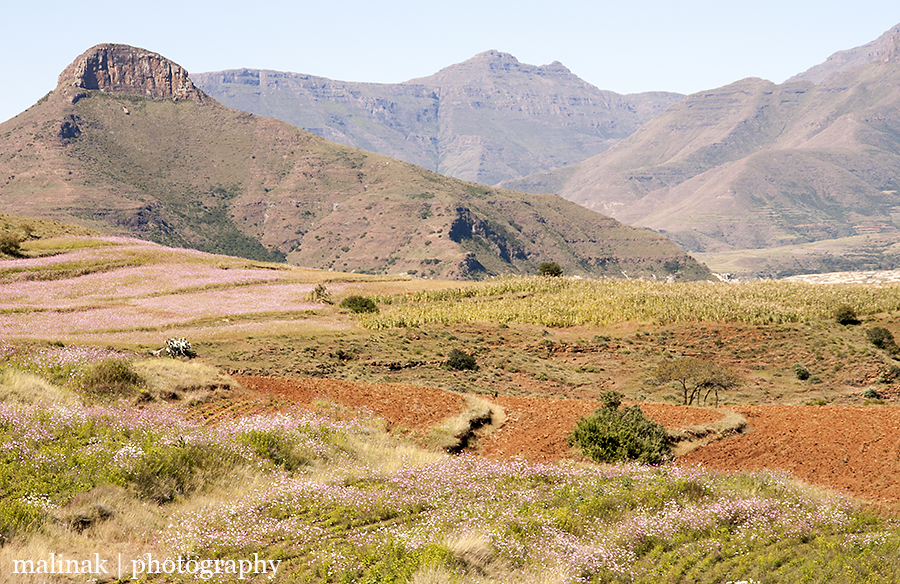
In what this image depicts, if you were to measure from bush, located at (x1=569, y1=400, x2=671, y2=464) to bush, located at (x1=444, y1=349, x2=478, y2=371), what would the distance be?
14409 millimetres

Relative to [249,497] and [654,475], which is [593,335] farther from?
[249,497]

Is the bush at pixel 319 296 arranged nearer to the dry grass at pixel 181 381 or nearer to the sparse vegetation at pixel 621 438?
the dry grass at pixel 181 381

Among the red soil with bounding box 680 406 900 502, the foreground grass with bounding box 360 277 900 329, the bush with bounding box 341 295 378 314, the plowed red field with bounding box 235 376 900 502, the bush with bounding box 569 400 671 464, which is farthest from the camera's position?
the bush with bounding box 341 295 378 314

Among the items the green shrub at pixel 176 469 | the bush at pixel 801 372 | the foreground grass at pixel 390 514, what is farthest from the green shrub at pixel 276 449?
the bush at pixel 801 372

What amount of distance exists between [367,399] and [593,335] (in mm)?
22214

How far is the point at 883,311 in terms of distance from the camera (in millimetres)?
39562

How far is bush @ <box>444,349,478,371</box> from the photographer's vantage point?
30.2 meters

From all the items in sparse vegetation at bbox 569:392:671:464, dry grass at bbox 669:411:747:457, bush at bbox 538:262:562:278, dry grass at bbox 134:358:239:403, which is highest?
dry grass at bbox 134:358:239:403

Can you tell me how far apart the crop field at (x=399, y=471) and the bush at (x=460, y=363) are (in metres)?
0.25

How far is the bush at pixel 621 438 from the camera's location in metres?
15.0

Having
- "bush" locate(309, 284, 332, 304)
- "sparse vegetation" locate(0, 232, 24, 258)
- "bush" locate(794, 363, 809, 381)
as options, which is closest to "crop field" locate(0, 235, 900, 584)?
"bush" locate(794, 363, 809, 381)

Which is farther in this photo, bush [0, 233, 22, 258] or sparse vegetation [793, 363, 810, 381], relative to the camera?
bush [0, 233, 22, 258]

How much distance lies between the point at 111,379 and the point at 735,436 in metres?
15.9

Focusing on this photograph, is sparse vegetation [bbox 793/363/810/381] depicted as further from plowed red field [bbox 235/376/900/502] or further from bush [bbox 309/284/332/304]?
bush [bbox 309/284/332/304]
